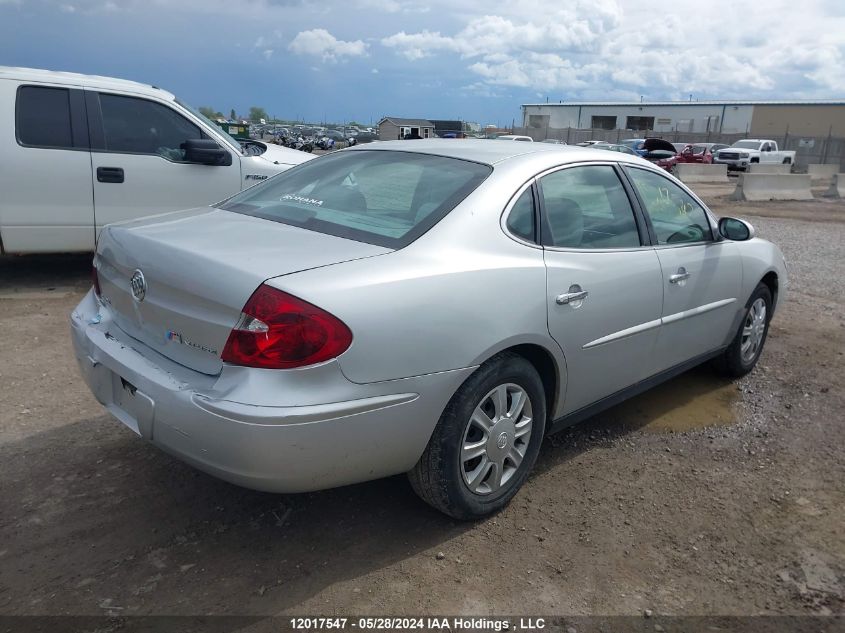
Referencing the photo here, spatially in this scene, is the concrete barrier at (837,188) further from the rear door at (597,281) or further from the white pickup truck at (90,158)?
the rear door at (597,281)

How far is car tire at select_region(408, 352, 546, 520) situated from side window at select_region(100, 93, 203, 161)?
16.7 ft

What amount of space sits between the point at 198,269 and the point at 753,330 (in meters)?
3.97

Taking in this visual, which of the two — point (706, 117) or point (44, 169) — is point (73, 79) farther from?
point (706, 117)

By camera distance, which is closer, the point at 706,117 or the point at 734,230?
the point at 734,230

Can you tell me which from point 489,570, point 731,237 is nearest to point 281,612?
point 489,570

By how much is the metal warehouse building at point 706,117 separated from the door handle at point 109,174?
5628 cm

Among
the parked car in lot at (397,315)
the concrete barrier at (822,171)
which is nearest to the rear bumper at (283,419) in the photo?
the parked car in lot at (397,315)

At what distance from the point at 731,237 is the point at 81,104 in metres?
5.68

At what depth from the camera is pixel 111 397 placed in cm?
295

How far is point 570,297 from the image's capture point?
3.18 m

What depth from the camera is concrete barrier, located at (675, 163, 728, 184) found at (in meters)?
26.6

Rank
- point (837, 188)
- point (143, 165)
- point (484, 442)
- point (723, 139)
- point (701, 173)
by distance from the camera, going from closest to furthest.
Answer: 1. point (484, 442)
2. point (143, 165)
3. point (837, 188)
4. point (701, 173)
5. point (723, 139)

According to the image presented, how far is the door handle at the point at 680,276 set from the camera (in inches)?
152

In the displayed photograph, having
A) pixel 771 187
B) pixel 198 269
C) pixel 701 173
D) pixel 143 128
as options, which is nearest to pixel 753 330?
pixel 198 269
